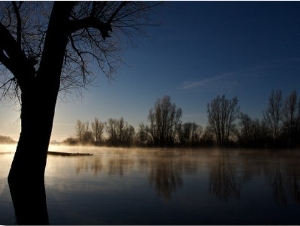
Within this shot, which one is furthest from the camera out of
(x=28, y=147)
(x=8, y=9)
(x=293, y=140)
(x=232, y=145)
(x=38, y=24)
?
(x=232, y=145)

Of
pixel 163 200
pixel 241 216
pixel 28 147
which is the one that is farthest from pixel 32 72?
pixel 241 216

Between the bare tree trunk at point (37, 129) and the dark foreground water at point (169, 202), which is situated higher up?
the bare tree trunk at point (37, 129)

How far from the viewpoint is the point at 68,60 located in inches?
281

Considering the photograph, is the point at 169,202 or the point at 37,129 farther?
the point at 169,202

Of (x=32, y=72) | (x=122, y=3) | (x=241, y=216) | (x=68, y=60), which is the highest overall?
(x=122, y=3)

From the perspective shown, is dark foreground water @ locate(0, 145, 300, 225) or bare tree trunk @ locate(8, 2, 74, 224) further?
dark foreground water @ locate(0, 145, 300, 225)

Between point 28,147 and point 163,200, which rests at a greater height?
point 28,147

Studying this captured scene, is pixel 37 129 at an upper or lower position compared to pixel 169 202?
upper

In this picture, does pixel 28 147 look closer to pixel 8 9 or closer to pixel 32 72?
pixel 32 72

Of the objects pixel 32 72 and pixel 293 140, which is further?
pixel 293 140

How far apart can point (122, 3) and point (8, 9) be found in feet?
8.41

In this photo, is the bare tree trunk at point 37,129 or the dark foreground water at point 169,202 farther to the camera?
the dark foreground water at point 169,202

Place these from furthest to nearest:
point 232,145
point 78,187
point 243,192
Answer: point 232,145 → point 78,187 → point 243,192

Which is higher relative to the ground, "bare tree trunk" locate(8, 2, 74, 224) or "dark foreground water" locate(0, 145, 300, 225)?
"bare tree trunk" locate(8, 2, 74, 224)
